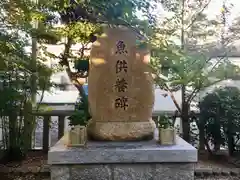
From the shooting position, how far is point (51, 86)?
451cm

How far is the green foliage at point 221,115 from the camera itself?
4129 millimetres

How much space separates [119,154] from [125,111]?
485mm

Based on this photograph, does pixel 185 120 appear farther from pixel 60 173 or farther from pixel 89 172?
pixel 60 173

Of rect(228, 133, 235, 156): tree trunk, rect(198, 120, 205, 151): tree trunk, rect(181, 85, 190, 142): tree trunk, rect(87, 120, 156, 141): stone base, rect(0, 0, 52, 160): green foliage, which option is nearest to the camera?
rect(87, 120, 156, 141): stone base

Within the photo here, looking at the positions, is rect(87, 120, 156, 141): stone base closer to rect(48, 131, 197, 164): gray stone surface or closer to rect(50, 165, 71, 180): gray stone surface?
rect(48, 131, 197, 164): gray stone surface

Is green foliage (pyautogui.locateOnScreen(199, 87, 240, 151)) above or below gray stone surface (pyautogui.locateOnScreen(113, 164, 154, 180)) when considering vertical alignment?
above

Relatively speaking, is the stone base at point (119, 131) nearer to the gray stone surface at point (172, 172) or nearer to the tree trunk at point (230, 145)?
the gray stone surface at point (172, 172)

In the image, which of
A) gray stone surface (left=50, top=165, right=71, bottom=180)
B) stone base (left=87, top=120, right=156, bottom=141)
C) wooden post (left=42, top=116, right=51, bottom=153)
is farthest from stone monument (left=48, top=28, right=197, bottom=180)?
wooden post (left=42, top=116, right=51, bottom=153)

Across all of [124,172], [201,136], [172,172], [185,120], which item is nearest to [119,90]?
[124,172]

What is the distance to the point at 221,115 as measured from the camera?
4.18 metres

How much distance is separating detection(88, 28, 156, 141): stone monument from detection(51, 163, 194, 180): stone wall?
0.34 meters

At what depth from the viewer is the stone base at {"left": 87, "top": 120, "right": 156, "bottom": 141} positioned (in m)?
2.99

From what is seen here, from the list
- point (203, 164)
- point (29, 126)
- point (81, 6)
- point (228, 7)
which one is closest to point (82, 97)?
point (29, 126)

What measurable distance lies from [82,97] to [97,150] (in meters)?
2.00
